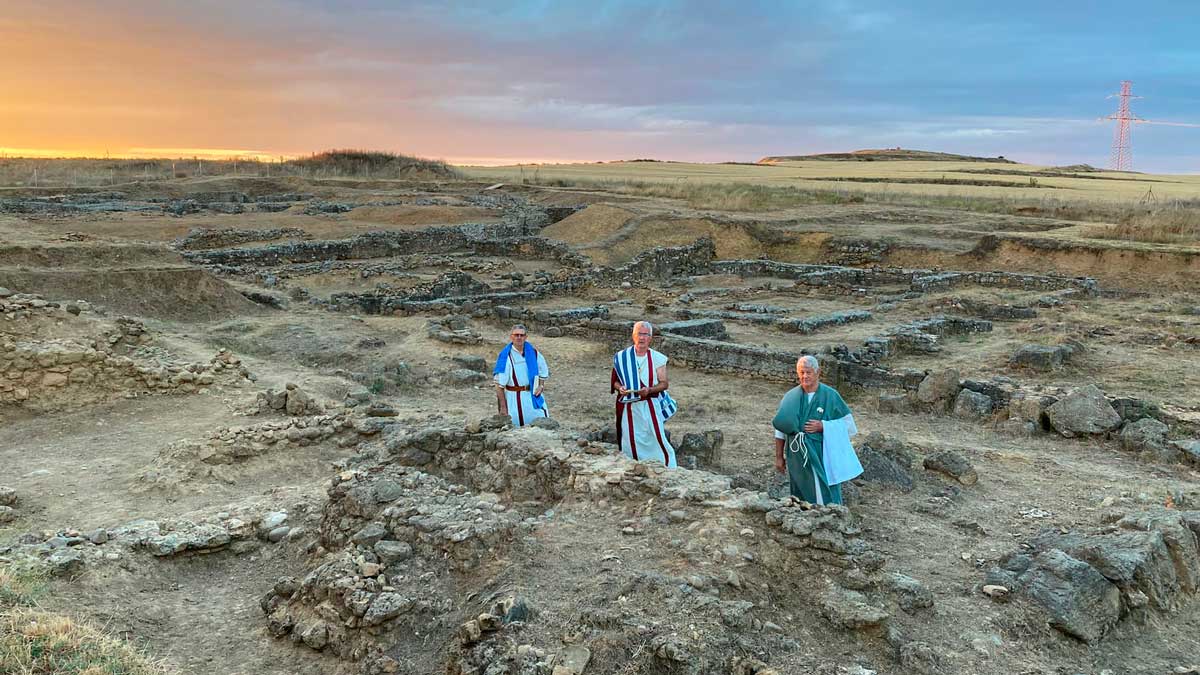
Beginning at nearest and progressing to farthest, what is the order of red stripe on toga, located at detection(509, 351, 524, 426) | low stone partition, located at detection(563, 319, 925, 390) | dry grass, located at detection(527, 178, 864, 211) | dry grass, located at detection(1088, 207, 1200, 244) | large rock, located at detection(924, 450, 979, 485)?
large rock, located at detection(924, 450, 979, 485) → red stripe on toga, located at detection(509, 351, 524, 426) → low stone partition, located at detection(563, 319, 925, 390) → dry grass, located at detection(1088, 207, 1200, 244) → dry grass, located at detection(527, 178, 864, 211)

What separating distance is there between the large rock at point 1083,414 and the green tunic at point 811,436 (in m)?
4.79

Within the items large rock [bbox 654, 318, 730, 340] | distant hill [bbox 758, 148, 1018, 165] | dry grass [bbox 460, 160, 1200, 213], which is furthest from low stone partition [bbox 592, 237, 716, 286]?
distant hill [bbox 758, 148, 1018, 165]

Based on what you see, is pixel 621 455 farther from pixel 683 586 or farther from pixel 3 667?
pixel 3 667

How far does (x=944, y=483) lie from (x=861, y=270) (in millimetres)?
16790

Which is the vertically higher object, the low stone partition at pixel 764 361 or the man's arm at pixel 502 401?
the man's arm at pixel 502 401

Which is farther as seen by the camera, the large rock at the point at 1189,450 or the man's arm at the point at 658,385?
the large rock at the point at 1189,450

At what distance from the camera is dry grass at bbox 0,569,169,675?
395cm

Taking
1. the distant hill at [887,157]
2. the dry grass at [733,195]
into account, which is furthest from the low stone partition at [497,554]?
the distant hill at [887,157]

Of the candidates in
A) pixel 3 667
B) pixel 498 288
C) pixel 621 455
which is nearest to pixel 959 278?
pixel 498 288

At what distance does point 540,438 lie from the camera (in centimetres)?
713

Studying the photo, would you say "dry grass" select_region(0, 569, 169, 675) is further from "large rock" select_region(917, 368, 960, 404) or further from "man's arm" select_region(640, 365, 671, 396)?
"large rock" select_region(917, 368, 960, 404)

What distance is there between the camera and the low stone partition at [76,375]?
9812 mm

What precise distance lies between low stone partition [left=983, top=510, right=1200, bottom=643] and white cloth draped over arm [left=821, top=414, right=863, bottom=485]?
1189mm

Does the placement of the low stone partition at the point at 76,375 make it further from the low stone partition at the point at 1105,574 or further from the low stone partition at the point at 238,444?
the low stone partition at the point at 1105,574
